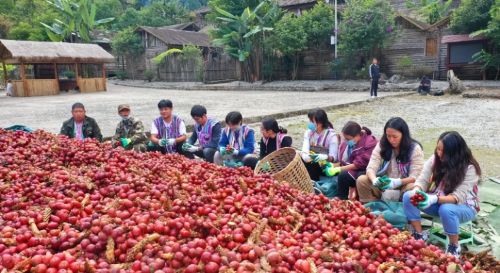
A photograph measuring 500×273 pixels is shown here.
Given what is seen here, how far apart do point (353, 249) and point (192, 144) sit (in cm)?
407

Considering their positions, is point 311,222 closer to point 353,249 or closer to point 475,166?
point 353,249

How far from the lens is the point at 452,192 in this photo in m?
3.17

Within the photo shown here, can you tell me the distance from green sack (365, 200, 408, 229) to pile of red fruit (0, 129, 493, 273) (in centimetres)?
95

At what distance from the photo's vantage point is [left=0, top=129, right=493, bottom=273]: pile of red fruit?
188 centimetres

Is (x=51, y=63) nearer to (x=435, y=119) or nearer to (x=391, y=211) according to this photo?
(x=435, y=119)

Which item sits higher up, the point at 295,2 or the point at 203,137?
the point at 295,2

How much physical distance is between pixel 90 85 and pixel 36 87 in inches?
124

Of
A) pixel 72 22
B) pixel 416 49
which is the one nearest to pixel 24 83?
pixel 72 22

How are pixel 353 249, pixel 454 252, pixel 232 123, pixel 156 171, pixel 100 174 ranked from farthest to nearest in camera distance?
pixel 232 123 < pixel 156 171 < pixel 100 174 < pixel 454 252 < pixel 353 249

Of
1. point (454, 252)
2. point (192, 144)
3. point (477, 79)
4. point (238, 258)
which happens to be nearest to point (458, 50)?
point (477, 79)

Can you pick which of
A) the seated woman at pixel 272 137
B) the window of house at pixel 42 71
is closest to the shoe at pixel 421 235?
the seated woman at pixel 272 137

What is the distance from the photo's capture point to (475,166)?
315 centimetres

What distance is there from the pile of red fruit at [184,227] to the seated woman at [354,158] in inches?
50.1

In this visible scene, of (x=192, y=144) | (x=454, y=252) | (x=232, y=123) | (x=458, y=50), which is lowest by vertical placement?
(x=454, y=252)
